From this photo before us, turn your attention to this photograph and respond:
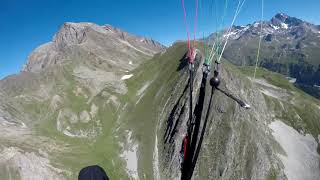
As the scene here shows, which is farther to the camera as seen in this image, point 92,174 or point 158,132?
point 158,132

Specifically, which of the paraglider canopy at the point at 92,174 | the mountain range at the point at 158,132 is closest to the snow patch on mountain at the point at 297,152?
the mountain range at the point at 158,132

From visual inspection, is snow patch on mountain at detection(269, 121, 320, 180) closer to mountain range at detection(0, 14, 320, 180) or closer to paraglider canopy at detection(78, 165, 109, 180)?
mountain range at detection(0, 14, 320, 180)

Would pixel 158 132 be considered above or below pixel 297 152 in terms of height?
above

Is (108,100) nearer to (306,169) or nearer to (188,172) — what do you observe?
(306,169)

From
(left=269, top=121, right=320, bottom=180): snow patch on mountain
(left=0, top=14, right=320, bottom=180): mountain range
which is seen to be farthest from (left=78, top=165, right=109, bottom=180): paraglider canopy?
(left=269, top=121, right=320, bottom=180): snow patch on mountain

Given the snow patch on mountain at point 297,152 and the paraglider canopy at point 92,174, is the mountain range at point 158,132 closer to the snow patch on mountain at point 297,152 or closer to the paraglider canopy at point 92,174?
the snow patch on mountain at point 297,152

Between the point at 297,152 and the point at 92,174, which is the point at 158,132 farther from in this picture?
the point at 92,174

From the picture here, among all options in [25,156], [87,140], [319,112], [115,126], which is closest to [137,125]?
[115,126]

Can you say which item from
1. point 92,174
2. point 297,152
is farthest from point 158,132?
point 92,174

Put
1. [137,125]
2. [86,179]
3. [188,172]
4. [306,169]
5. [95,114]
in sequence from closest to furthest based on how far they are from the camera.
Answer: [86,179], [188,172], [306,169], [137,125], [95,114]

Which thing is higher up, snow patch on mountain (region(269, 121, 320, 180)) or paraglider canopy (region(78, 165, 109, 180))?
snow patch on mountain (region(269, 121, 320, 180))

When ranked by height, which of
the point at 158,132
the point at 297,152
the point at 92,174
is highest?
the point at 158,132
